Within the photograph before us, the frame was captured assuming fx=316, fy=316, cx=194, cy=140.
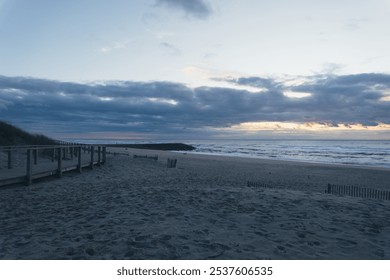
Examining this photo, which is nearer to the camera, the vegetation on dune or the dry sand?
the dry sand

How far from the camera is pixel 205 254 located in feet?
16.9

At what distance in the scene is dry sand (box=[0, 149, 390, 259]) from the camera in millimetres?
5301

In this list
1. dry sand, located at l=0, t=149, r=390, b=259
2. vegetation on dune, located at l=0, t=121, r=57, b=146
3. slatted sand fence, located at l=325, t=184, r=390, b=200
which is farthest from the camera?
vegetation on dune, located at l=0, t=121, r=57, b=146

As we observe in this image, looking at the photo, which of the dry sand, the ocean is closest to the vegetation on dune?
the dry sand

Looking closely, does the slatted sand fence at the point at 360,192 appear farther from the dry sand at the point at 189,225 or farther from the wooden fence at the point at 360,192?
the dry sand at the point at 189,225

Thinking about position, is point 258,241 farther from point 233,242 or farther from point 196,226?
point 196,226

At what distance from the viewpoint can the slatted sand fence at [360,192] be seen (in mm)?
13148

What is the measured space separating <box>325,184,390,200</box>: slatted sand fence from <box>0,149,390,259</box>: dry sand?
3735 mm

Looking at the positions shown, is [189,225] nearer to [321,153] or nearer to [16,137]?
[16,137]

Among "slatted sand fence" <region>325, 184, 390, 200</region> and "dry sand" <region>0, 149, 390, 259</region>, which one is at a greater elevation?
"dry sand" <region>0, 149, 390, 259</region>

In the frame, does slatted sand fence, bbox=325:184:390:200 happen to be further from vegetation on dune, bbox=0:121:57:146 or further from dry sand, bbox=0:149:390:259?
vegetation on dune, bbox=0:121:57:146

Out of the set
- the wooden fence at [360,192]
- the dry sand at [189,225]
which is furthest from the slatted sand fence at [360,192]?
the dry sand at [189,225]

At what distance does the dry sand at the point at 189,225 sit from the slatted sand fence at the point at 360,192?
3735mm
